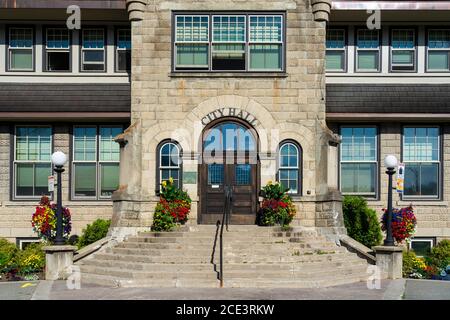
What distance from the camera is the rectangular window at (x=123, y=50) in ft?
74.7

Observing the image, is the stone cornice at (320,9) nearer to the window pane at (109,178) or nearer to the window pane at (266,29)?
the window pane at (266,29)

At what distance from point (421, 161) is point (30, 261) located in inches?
446

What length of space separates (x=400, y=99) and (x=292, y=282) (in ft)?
26.4

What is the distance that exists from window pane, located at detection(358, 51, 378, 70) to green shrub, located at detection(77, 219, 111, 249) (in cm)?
863

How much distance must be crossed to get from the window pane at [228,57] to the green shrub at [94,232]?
5.26 meters

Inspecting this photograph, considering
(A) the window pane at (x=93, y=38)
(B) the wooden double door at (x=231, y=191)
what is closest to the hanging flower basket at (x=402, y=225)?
(B) the wooden double door at (x=231, y=191)

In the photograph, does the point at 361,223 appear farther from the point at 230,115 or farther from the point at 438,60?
the point at 438,60

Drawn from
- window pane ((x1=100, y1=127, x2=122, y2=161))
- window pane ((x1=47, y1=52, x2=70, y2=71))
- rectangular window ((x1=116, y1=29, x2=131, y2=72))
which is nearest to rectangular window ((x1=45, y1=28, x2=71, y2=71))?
window pane ((x1=47, y1=52, x2=70, y2=71))

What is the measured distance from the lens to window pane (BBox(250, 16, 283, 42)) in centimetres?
2062

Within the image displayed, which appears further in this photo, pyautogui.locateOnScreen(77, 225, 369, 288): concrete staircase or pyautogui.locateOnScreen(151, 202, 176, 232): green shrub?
pyautogui.locateOnScreen(151, 202, 176, 232): green shrub

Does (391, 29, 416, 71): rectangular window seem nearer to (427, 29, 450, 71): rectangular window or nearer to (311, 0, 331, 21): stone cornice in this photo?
(427, 29, 450, 71): rectangular window

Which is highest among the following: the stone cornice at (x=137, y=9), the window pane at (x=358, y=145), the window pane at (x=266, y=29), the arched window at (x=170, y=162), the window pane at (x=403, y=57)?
the stone cornice at (x=137, y=9)

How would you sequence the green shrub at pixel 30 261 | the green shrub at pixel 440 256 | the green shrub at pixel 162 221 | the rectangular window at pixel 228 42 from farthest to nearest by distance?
the green shrub at pixel 440 256 < the rectangular window at pixel 228 42 < the green shrub at pixel 30 261 < the green shrub at pixel 162 221

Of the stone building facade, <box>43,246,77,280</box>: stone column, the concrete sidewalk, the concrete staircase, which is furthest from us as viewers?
the stone building facade
